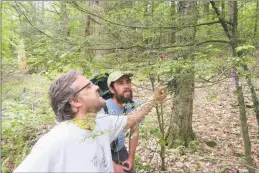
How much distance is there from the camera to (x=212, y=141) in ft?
16.7

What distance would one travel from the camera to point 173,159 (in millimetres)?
4383

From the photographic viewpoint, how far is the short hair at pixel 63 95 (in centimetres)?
189

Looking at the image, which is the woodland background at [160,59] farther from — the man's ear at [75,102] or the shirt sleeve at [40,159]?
the shirt sleeve at [40,159]

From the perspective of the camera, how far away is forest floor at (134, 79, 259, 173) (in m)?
3.90

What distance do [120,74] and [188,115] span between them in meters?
2.55

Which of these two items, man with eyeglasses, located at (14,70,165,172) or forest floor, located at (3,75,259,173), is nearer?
man with eyeglasses, located at (14,70,165,172)

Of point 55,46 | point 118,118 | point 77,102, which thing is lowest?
point 118,118

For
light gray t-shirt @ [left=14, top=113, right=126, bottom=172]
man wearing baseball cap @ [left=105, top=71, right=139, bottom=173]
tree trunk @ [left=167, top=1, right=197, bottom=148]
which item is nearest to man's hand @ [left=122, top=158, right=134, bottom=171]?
man wearing baseball cap @ [left=105, top=71, right=139, bottom=173]

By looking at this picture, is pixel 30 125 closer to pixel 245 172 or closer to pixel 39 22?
pixel 39 22

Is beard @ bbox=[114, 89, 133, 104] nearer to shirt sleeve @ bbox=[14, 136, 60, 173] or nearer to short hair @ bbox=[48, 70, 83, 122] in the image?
short hair @ bbox=[48, 70, 83, 122]

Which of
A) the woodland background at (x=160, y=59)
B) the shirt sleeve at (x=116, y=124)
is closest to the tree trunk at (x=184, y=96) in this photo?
the woodland background at (x=160, y=59)

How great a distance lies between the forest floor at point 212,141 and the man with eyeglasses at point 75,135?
125 cm

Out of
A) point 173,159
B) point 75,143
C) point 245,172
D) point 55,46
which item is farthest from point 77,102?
point 245,172

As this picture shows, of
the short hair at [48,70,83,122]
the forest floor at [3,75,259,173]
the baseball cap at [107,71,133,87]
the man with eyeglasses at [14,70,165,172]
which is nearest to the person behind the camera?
the man with eyeglasses at [14,70,165,172]
